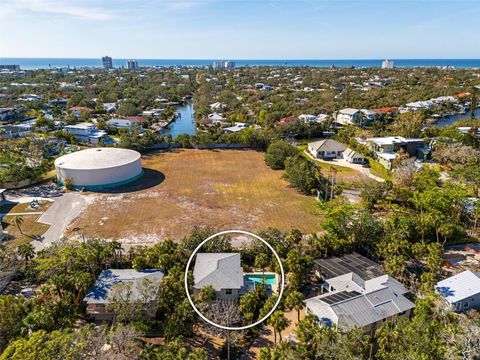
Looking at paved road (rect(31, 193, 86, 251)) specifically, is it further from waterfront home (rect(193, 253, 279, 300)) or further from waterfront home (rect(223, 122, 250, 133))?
waterfront home (rect(223, 122, 250, 133))

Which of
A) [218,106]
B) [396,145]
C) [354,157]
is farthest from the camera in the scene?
[218,106]

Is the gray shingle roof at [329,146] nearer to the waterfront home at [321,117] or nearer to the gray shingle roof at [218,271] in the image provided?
the waterfront home at [321,117]

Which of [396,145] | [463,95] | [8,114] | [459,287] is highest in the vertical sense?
[463,95]

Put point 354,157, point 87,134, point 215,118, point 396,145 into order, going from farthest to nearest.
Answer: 1. point 215,118
2. point 87,134
3. point 396,145
4. point 354,157

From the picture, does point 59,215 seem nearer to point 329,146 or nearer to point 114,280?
point 114,280

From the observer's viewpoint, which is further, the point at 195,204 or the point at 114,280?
the point at 195,204

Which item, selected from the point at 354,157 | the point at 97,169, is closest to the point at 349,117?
the point at 354,157

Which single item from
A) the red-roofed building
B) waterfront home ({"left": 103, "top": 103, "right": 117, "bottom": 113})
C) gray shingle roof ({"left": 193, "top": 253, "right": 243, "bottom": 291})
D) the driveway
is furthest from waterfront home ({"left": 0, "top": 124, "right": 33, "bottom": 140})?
the red-roofed building

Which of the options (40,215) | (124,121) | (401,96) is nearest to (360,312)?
(40,215)

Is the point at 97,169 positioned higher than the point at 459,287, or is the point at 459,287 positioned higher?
the point at 97,169

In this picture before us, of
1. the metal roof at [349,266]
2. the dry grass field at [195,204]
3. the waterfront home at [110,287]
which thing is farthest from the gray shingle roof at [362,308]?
the dry grass field at [195,204]
